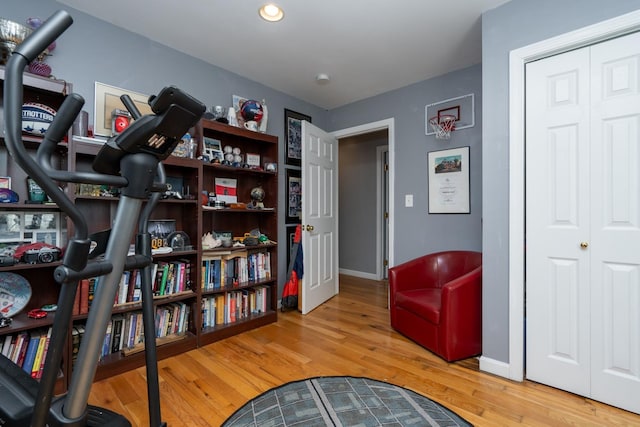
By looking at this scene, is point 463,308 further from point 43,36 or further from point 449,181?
point 43,36

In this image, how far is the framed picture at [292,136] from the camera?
3.56 m

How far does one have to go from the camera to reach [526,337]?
6.48ft

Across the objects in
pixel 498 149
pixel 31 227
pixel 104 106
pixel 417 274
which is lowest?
pixel 417 274

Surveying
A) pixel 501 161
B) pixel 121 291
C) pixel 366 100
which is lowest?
pixel 121 291

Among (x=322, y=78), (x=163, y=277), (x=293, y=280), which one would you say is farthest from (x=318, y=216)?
(x=163, y=277)

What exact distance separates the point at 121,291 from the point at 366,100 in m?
3.19

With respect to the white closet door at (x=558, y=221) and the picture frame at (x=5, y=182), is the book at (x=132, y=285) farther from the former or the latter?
the white closet door at (x=558, y=221)

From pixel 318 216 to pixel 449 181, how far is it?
143 cm

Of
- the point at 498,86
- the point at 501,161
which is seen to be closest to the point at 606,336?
the point at 501,161

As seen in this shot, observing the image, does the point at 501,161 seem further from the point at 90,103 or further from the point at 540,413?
the point at 90,103

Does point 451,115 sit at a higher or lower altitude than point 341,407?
higher

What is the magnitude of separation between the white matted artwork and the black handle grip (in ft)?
9.76

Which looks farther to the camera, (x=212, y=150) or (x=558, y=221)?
(x=212, y=150)

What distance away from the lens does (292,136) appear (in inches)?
143
